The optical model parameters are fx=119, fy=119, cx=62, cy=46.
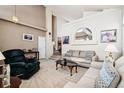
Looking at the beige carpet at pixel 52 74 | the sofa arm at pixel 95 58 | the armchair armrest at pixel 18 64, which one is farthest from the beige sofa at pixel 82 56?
the armchair armrest at pixel 18 64

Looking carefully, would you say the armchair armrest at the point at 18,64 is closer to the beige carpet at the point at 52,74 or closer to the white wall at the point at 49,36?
the beige carpet at the point at 52,74

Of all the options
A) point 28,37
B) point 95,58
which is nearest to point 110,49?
point 95,58

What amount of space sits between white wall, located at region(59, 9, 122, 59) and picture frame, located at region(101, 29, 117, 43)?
0.05 metres

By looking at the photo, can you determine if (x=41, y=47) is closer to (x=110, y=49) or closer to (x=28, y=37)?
(x=28, y=37)

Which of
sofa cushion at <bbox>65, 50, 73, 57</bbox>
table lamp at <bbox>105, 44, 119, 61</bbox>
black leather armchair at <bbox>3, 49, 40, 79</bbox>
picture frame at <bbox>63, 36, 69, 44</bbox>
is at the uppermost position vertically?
picture frame at <bbox>63, 36, 69, 44</bbox>

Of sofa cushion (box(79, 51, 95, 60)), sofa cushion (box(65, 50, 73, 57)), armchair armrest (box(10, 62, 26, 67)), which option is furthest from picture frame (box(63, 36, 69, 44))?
armchair armrest (box(10, 62, 26, 67))

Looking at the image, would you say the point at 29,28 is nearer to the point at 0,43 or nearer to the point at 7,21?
the point at 7,21

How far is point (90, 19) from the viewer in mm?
2186

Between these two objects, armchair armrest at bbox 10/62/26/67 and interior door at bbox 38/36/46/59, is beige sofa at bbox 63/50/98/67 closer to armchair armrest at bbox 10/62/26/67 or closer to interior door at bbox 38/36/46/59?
interior door at bbox 38/36/46/59

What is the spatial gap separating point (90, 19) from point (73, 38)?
1.56 ft

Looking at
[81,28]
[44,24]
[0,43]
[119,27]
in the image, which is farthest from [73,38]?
[0,43]

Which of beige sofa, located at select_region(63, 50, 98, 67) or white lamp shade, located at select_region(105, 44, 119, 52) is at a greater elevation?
white lamp shade, located at select_region(105, 44, 119, 52)

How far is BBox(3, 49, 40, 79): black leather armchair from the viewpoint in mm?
1953
